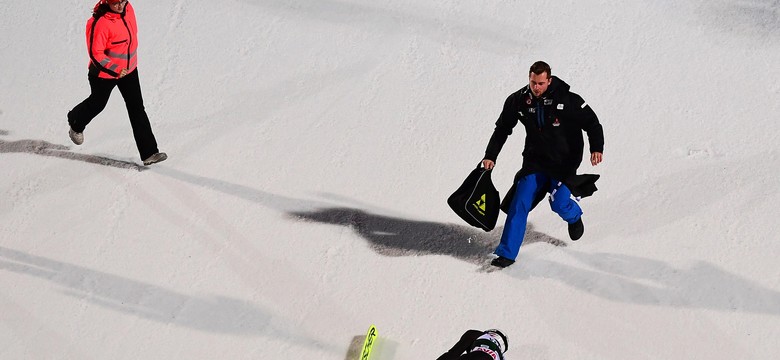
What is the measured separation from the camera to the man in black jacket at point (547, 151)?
5324 millimetres

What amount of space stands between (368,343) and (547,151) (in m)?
1.52

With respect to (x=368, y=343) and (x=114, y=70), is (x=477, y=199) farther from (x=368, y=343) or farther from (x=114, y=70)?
(x=114, y=70)

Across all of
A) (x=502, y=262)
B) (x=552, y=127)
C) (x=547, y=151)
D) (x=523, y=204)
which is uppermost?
(x=552, y=127)

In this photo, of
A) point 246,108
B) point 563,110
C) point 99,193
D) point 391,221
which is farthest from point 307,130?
point 563,110

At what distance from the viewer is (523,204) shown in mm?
5512

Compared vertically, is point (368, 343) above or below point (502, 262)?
below

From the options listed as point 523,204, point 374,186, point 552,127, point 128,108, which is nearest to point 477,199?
point 523,204

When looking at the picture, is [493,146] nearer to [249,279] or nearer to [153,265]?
[249,279]

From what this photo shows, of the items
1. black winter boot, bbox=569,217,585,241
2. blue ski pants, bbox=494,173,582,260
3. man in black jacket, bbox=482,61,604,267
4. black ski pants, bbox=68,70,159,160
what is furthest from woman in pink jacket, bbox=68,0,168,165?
black winter boot, bbox=569,217,585,241

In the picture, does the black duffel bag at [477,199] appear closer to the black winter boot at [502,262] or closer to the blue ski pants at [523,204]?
the blue ski pants at [523,204]

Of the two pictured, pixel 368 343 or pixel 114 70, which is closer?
pixel 368 343

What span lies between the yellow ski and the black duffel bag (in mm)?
919

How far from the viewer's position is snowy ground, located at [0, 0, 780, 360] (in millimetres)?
5391

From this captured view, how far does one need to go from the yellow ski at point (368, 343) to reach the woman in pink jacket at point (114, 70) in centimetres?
212
